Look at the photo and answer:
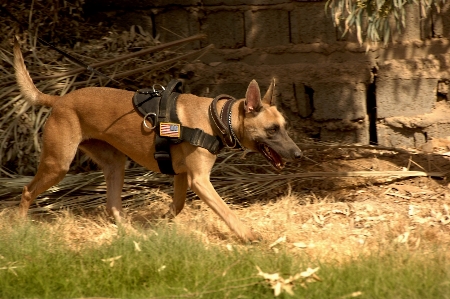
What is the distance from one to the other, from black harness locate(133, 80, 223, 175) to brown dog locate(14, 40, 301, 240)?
59 millimetres

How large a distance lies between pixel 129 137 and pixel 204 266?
178 cm

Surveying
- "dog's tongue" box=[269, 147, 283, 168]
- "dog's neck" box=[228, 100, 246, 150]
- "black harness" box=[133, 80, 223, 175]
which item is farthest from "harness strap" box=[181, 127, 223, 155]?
"dog's tongue" box=[269, 147, 283, 168]

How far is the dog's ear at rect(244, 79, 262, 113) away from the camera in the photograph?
5.79 meters

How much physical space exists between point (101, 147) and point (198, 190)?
4.03 feet

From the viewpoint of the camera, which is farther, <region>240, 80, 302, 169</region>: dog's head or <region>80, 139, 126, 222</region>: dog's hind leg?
<region>80, 139, 126, 222</region>: dog's hind leg

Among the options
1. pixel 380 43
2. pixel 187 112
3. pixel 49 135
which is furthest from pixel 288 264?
pixel 380 43

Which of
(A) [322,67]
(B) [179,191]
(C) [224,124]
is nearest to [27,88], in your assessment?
(B) [179,191]

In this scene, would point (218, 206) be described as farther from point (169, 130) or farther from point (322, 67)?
point (322, 67)

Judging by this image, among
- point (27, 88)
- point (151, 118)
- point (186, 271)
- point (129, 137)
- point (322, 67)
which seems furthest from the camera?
point (322, 67)

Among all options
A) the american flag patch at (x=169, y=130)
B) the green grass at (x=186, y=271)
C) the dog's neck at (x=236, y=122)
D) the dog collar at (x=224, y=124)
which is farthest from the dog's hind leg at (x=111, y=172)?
the green grass at (x=186, y=271)

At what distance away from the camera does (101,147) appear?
22.0ft

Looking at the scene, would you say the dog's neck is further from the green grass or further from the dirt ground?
the green grass

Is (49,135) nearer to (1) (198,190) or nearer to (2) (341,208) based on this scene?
(1) (198,190)

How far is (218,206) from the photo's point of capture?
581 centimetres
